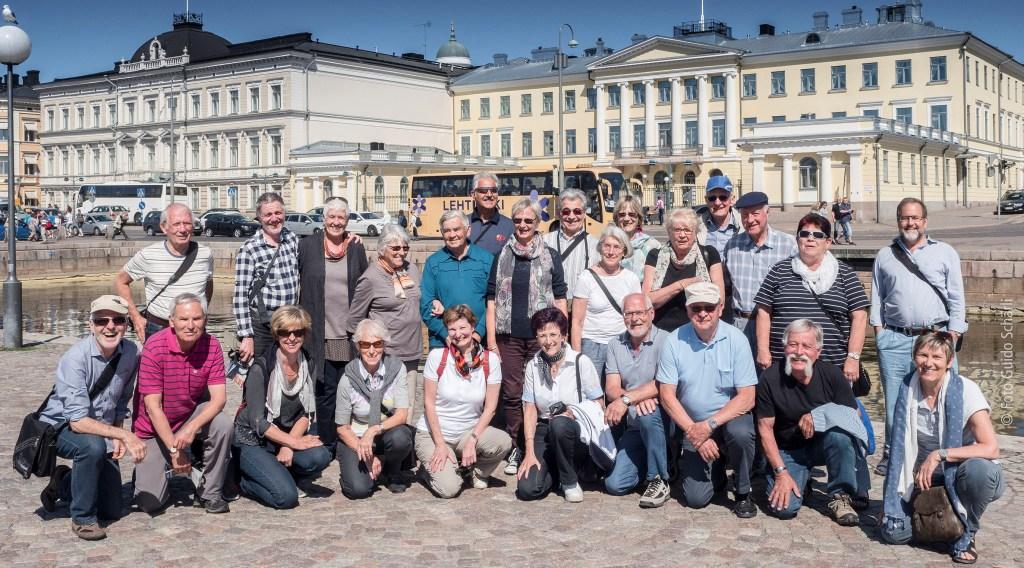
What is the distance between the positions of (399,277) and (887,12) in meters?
69.2

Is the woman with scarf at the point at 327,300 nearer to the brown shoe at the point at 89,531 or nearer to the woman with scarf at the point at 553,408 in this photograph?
the woman with scarf at the point at 553,408

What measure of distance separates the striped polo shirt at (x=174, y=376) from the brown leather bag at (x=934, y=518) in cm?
400

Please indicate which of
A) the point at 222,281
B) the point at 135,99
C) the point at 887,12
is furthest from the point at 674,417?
the point at 135,99

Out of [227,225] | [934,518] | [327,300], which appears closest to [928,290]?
[934,518]

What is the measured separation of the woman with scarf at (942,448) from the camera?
5.58 metres

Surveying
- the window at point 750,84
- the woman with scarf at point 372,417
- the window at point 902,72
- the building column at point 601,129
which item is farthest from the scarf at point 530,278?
the building column at point 601,129

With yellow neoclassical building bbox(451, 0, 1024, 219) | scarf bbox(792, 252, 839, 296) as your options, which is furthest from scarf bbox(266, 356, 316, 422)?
yellow neoclassical building bbox(451, 0, 1024, 219)

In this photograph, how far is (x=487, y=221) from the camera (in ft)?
27.7

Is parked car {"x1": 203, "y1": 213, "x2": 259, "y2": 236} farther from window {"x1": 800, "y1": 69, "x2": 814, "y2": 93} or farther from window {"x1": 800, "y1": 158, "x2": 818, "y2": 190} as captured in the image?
window {"x1": 800, "y1": 69, "x2": 814, "y2": 93}

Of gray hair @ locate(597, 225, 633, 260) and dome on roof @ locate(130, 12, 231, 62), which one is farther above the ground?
dome on roof @ locate(130, 12, 231, 62)

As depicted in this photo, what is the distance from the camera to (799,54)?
67375 millimetres

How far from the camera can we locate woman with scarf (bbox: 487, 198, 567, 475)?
7.54 metres

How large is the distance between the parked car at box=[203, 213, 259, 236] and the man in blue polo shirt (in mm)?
44885

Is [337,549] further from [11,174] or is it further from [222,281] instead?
[222,281]
